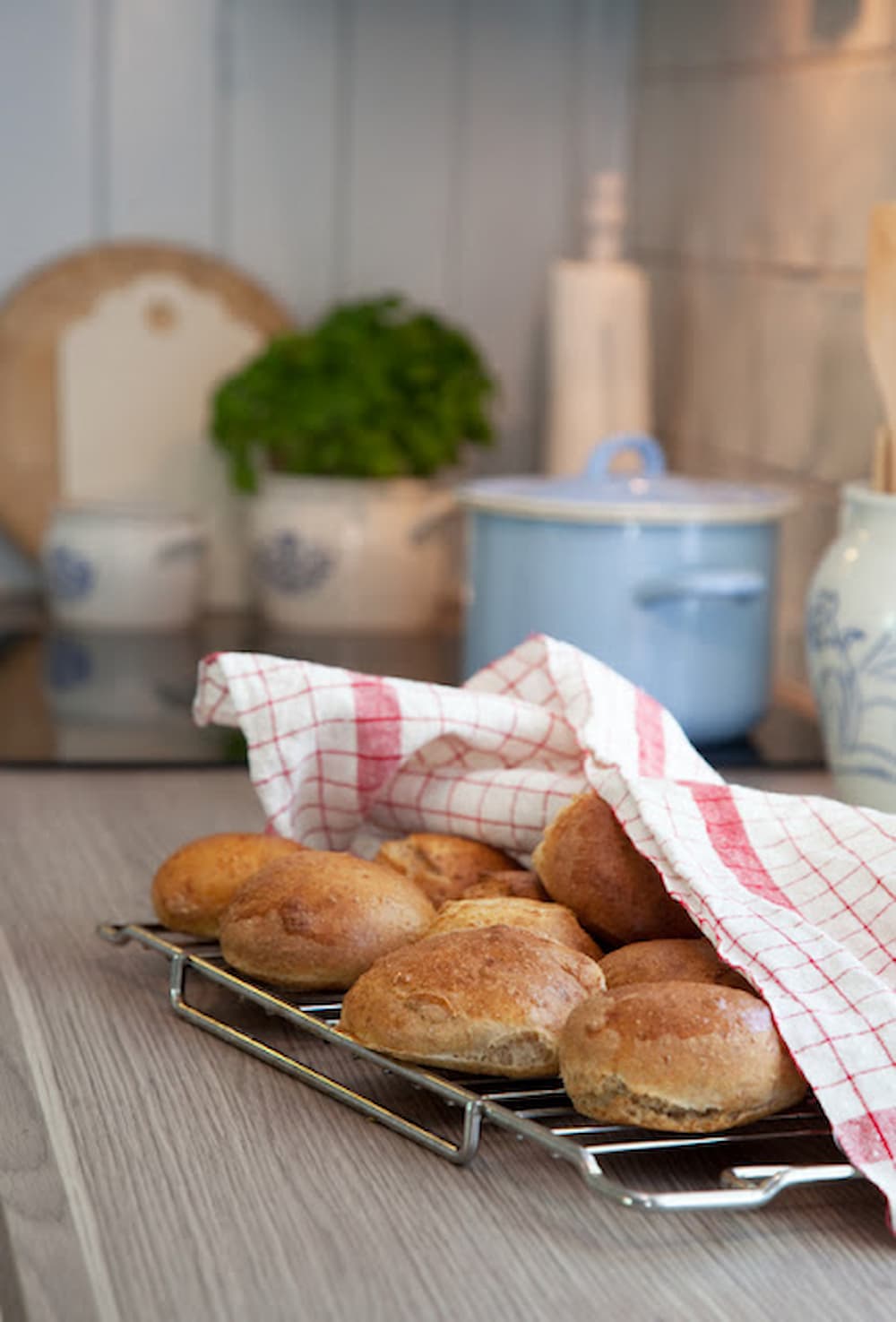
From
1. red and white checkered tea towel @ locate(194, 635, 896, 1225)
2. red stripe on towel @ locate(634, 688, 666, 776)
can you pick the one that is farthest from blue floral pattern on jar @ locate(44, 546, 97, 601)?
red stripe on towel @ locate(634, 688, 666, 776)

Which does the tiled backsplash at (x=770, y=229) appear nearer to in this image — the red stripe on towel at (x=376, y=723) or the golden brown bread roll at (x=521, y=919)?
the red stripe on towel at (x=376, y=723)

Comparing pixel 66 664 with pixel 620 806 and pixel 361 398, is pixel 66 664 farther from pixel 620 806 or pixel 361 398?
pixel 620 806

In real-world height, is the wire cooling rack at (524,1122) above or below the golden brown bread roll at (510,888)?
below

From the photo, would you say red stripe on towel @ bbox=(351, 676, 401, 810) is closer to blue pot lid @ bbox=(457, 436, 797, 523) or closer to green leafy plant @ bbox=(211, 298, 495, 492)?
blue pot lid @ bbox=(457, 436, 797, 523)

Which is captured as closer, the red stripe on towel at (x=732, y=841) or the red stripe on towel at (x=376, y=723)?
the red stripe on towel at (x=732, y=841)

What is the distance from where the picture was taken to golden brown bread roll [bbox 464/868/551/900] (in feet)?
2.36

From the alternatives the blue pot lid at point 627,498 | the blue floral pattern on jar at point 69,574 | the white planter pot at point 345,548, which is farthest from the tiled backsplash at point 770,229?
the blue floral pattern on jar at point 69,574

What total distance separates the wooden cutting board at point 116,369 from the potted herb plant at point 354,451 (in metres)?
0.10

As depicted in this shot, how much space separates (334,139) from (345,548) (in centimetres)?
41

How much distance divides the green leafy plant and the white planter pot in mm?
27

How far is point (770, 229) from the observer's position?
1.53 meters

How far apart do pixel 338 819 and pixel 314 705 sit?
0.19 ft

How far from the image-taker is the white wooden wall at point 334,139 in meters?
1.71

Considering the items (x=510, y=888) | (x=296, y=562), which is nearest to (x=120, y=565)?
(x=296, y=562)
